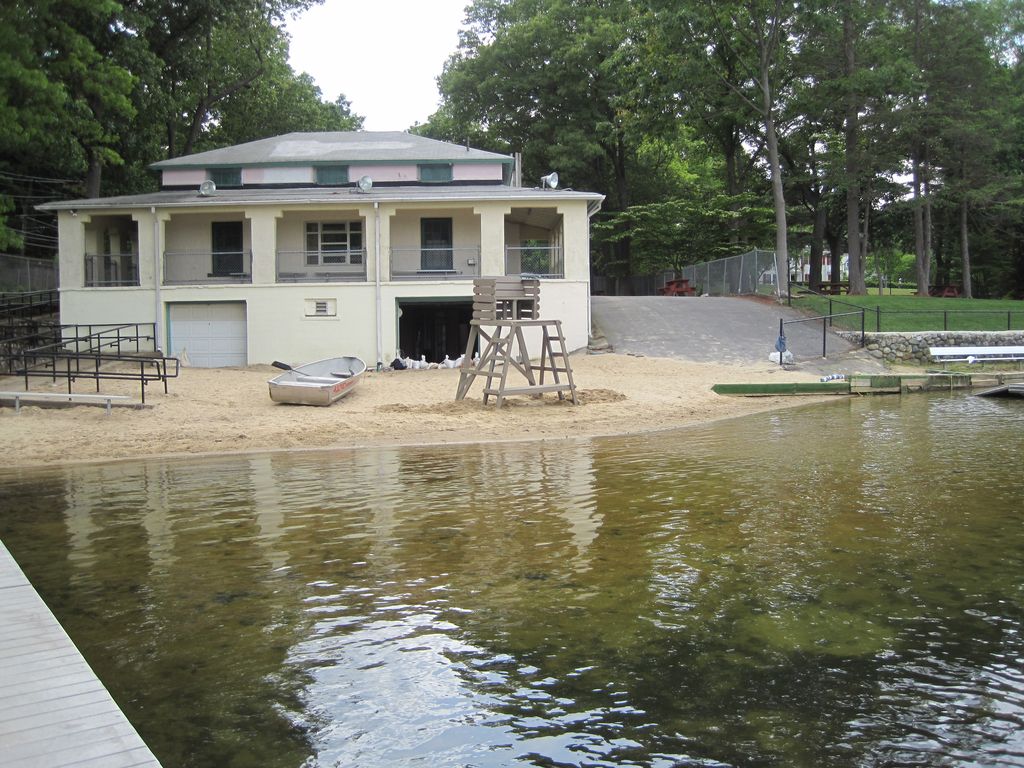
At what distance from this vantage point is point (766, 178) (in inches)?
2085

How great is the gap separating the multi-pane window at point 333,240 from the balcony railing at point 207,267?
2272 millimetres

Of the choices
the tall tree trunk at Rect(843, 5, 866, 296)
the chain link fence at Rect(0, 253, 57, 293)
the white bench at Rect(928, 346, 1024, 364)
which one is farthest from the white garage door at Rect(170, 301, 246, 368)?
the tall tree trunk at Rect(843, 5, 866, 296)

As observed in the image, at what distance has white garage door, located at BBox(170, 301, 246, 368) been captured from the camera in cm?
2927

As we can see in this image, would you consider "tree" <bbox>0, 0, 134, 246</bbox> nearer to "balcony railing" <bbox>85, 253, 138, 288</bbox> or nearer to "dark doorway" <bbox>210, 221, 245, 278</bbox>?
"balcony railing" <bbox>85, 253, 138, 288</bbox>

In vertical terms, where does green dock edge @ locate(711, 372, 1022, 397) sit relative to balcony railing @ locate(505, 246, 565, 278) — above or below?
below

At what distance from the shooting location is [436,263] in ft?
100

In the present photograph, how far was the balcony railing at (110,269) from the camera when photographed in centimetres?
2975

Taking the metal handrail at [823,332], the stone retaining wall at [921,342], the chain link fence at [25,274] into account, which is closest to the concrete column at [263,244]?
the chain link fence at [25,274]

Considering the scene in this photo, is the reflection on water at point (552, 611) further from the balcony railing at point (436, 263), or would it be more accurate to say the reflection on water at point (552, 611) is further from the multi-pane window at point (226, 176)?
the multi-pane window at point (226, 176)

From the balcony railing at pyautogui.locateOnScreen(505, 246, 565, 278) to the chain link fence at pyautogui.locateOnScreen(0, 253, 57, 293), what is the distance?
63.8ft

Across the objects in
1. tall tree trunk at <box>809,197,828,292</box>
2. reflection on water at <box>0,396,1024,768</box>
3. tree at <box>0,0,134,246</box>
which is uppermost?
tree at <box>0,0,134,246</box>

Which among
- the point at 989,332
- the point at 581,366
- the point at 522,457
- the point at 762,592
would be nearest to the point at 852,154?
the point at 989,332

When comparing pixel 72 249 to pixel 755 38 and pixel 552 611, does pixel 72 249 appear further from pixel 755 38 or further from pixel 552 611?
Result: pixel 755 38

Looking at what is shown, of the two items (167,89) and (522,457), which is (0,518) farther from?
(167,89)
